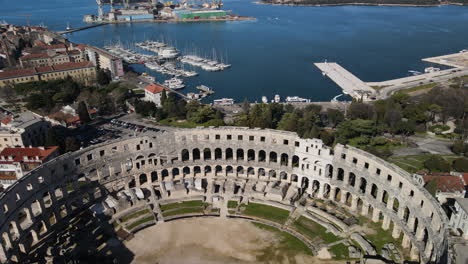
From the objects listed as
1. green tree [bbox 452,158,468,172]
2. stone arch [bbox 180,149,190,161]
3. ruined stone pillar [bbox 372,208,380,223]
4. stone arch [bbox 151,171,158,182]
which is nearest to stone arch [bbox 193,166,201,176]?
stone arch [bbox 180,149,190,161]

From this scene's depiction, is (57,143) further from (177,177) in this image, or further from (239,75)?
(239,75)

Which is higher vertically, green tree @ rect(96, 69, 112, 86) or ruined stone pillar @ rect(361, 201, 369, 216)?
green tree @ rect(96, 69, 112, 86)

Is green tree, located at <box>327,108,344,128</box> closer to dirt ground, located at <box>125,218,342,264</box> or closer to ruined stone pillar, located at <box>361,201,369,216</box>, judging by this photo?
ruined stone pillar, located at <box>361,201,369,216</box>

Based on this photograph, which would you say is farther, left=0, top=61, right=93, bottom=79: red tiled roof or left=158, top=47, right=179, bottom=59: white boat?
left=158, top=47, right=179, bottom=59: white boat

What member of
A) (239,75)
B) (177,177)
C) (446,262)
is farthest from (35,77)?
(446,262)

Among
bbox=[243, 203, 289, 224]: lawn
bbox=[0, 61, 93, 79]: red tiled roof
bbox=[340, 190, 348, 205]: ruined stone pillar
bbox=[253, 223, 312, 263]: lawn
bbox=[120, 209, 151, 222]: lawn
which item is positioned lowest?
bbox=[253, 223, 312, 263]: lawn
